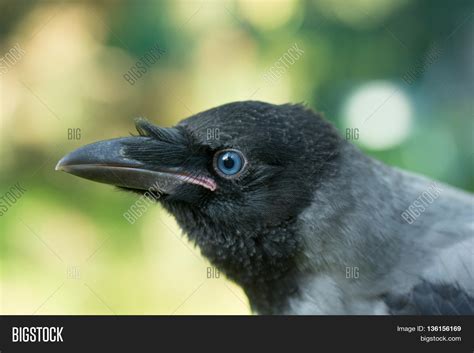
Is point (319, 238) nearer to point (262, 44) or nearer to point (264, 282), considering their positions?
Answer: point (264, 282)

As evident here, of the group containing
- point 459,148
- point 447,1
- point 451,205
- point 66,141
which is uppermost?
point 447,1

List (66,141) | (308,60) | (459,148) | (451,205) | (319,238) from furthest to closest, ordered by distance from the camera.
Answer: (66,141)
(308,60)
(459,148)
(451,205)
(319,238)

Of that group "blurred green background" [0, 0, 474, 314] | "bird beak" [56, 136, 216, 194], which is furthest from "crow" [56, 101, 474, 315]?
"blurred green background" [0, 0, 474, 314]

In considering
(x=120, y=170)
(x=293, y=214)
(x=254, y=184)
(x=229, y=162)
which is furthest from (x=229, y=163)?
(x=120, y=170)

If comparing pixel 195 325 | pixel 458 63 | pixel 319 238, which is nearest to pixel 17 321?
pixel 195 325

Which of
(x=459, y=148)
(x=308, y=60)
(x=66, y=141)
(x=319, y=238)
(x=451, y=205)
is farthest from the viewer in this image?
(x=66, y=141)

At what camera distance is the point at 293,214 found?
2816 millimetres

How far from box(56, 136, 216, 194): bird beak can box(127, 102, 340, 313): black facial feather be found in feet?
0.11

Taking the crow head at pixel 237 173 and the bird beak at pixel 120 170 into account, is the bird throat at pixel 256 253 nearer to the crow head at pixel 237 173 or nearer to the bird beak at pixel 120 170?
the crow head at pixel 237 173

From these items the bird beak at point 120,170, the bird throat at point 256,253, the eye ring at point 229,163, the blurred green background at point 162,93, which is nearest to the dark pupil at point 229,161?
the eye ring at point 229,163

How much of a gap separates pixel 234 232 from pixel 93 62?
366 centimetres

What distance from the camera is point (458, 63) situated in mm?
5000

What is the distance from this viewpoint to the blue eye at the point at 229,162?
2.80 meters

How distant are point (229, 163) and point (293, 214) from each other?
38 cm
